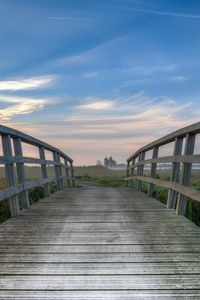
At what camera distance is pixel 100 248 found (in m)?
3.52

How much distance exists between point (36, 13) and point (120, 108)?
807cm

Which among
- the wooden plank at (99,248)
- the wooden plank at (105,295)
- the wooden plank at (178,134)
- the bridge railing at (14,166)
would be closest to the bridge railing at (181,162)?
the wooden plank at (178,134)

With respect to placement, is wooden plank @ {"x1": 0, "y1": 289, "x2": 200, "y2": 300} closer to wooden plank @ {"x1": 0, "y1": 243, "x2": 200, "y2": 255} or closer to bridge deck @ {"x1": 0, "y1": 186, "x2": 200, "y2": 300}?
bridge deck @ {"x1": 0, "y1": 186, "x2": 200, "y2": 300}

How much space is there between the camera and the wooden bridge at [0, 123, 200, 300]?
8.55 ft

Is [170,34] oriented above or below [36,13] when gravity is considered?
below

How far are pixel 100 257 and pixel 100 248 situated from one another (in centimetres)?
28

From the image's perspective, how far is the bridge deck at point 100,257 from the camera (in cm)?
257

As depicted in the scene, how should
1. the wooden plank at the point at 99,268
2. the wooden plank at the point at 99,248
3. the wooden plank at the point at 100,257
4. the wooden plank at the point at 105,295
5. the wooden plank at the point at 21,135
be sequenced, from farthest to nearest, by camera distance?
the wooden plank at the point at 21,135 → the wooden plank at the point at 99,248 → the wooden plank at the point at 100,257 → the wooden plank at the point at 99,268 → the wooden plank at the point at 105,295

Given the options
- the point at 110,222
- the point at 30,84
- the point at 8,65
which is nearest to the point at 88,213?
the point at 110,222

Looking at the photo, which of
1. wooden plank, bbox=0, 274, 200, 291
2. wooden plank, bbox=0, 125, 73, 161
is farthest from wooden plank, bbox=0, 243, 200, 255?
wooden plank, bbox=0, 125, 73, 161

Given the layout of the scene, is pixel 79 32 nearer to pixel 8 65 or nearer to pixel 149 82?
pixel 8 65

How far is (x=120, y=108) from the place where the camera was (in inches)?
725

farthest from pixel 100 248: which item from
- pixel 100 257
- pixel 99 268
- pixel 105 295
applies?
pixel 105 295

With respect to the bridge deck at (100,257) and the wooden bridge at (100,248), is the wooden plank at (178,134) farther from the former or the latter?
the bridge deck at (100,257)
